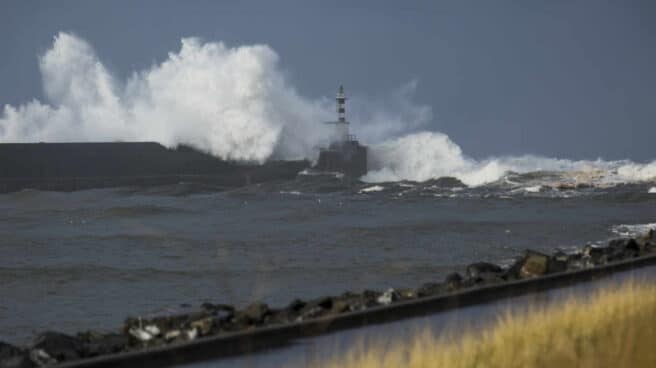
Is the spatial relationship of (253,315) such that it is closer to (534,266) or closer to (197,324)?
(197,324)

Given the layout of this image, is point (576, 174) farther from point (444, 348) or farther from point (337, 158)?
point (444, 348)

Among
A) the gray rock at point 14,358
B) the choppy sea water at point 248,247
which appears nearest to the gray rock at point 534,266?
the choppy sea water at point 248,247

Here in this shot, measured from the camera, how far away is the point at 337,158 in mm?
88625

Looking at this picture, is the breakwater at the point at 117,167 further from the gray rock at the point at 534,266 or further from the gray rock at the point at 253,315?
the gray rock at the point at 253,315

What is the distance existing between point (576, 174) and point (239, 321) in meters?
83.1

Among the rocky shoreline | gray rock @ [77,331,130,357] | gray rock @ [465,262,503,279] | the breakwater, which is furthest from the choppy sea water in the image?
the breakwater

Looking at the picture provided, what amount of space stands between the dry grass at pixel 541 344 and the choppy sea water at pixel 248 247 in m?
6.36

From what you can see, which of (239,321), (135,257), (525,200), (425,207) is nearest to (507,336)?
(239,321)

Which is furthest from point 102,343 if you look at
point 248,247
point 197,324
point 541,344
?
point 248,247

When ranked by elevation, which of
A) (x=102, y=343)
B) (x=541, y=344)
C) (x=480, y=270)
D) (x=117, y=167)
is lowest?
(x=102, y=343)

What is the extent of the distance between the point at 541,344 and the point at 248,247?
60.9 ft

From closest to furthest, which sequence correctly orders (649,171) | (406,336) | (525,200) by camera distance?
(406,336), (525,200), (649,171)

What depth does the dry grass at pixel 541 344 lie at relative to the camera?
6.48 metres

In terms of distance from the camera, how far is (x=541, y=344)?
274 inches
